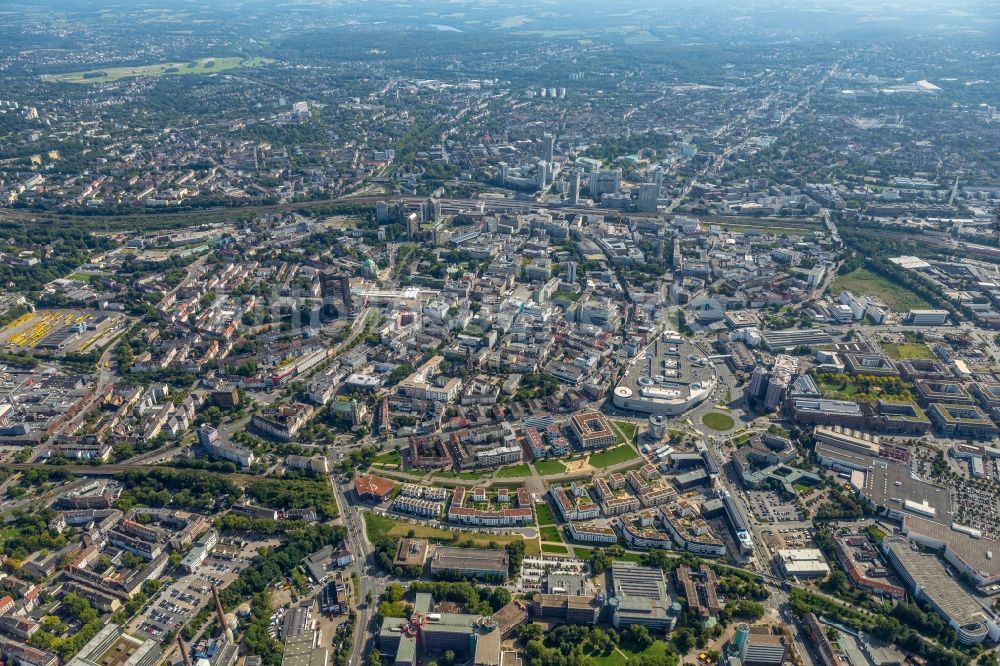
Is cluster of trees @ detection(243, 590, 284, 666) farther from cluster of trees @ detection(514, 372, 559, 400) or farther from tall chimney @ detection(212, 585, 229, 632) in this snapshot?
cluster of trees @ detection(514, 372, 559, 400)

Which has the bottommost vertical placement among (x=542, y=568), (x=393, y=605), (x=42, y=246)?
(x=542, y=568)

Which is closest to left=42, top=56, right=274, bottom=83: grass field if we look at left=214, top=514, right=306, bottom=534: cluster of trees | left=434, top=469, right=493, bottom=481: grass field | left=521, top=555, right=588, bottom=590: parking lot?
left=214, top=514, right=306, bottom=534: cluster of trees

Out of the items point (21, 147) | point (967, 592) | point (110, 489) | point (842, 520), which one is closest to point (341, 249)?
point (110, 489)

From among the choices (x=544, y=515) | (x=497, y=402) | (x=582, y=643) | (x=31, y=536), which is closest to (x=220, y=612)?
(x=31, y=536)

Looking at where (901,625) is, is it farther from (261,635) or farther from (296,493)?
(296,493)

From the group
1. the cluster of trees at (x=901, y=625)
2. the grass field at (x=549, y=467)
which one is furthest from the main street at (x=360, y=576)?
the cluster of trees at (x=901, y=625)

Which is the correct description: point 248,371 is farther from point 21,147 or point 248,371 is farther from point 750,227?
point 21,147
